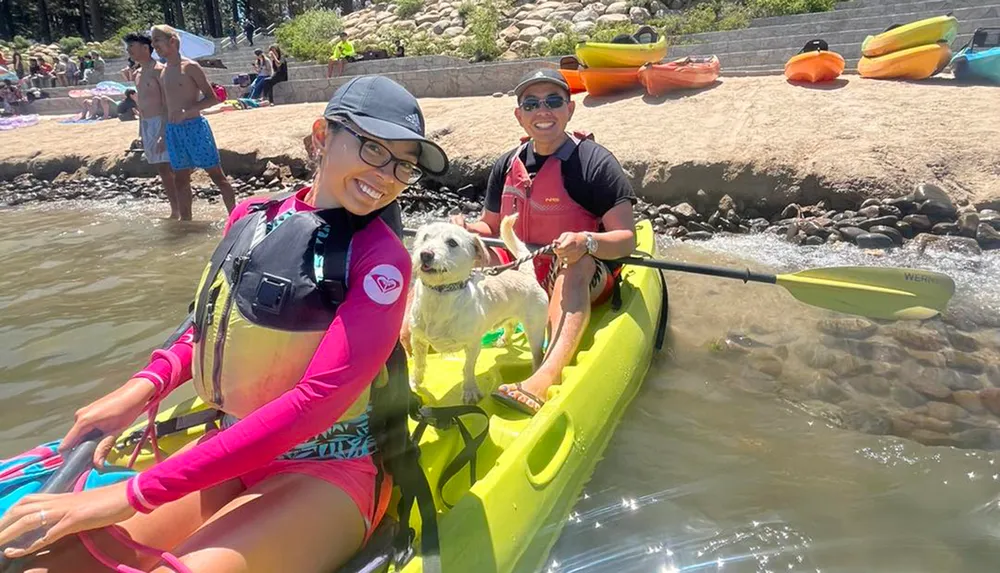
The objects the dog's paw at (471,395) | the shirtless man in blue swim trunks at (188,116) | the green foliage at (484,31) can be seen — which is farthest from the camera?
the green foliage at (484,31)

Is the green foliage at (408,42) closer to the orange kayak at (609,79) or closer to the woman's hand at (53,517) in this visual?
the orange kayak at (609,79)

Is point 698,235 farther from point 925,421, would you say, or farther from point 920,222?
point 925,421

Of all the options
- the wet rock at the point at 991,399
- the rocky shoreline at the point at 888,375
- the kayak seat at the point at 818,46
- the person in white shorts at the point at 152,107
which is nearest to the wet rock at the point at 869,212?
the rocky shoreline at the point at 888,375

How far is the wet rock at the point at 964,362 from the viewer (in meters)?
4.27

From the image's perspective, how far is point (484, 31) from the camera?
19.2 metres

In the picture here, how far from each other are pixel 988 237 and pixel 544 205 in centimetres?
510

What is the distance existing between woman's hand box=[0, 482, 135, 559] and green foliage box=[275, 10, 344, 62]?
71.4 ft

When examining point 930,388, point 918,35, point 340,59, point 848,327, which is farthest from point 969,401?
point 340,59

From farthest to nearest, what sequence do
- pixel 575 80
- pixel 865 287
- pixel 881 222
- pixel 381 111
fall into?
pixel 575 80, pixel 881 222, pixel 865 287, pixel 381 111

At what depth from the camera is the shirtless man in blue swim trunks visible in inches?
301

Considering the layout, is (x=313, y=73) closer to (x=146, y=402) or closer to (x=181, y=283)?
(x=181, y=283)

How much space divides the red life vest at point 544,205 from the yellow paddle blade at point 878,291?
141 centimetres

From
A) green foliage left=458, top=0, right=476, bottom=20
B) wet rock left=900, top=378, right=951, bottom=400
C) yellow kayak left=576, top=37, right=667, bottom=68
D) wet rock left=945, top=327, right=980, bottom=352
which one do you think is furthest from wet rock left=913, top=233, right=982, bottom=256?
green foliage left=458, top=0, right=476, bottom=20

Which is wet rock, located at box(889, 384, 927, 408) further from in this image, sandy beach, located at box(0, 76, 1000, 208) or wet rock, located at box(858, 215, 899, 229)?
sandy beach, located at box(0, 76, 1000, 208)
